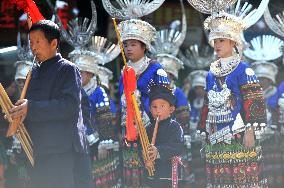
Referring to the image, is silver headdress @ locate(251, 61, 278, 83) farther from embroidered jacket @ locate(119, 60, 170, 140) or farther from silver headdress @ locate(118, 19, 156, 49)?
embroidered jacket @ locate(119, 60, 170, 140)

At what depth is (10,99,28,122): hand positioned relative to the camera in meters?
4.41

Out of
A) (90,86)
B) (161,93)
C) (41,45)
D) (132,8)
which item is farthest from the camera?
(90,86)

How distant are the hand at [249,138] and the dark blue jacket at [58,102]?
65.3 inches

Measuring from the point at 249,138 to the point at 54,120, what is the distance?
188 cm

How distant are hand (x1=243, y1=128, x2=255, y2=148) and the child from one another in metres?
0.59

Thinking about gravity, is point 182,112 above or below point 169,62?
below

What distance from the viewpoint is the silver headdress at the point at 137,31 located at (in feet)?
21.2

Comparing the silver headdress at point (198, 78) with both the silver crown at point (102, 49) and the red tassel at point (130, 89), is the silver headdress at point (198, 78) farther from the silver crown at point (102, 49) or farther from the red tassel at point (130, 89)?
the red tassel at point (130, 89)

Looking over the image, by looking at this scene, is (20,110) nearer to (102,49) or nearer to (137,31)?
(137,31)

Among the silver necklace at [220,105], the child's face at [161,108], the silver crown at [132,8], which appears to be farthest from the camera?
the silver crown at [132,8]

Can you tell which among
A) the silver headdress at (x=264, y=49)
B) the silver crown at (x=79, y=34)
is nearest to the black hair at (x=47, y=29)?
the silver crown at (x=79, y=34)

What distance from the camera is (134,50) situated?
255 inches

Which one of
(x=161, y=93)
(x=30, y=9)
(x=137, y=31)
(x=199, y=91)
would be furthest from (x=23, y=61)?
(x=199, y=91)

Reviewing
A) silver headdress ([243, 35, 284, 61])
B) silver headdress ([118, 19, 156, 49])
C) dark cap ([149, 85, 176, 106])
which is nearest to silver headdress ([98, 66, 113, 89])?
silver headdress ([118, 19, 156, 49])
